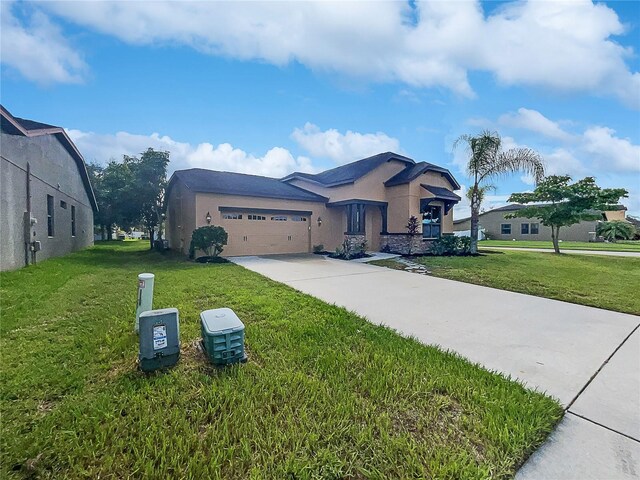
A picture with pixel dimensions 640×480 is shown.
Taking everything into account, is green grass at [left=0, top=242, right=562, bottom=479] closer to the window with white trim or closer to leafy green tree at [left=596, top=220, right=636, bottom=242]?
the window with white trim

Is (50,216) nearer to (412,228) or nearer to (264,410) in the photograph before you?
(264,410)

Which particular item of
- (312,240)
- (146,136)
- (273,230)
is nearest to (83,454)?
(273,230)

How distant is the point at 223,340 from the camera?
3.04 metres

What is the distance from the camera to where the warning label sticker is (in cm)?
294

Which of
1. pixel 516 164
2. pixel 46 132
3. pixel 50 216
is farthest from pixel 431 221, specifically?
pixel 50 216

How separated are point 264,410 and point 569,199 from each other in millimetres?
19096

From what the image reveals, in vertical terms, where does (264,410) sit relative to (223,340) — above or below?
below

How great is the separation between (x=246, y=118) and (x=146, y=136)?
45.2ft

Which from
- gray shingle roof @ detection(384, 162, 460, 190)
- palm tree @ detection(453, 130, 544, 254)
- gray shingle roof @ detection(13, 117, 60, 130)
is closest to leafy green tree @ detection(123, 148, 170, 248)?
gray shingle roof @ detection(13, 117, 60, 130)

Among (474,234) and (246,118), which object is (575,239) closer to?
(474,234)

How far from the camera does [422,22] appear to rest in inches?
320

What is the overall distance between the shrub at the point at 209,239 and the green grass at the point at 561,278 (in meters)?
6.76

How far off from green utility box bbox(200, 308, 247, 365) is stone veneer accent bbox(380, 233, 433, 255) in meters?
13.2

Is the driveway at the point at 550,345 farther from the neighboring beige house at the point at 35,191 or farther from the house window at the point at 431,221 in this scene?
the house window at the point at 431,221
